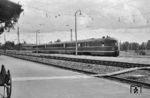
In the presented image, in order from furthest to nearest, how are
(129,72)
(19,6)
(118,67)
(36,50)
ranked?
(36,50), (118,67), (129,72), (19,6)

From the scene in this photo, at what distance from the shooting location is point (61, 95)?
391 inches

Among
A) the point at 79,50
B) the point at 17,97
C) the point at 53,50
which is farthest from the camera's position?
the point at 53,50

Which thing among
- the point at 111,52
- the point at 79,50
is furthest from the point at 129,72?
the point at 79,50

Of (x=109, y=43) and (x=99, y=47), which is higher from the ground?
(x=109, y=43)

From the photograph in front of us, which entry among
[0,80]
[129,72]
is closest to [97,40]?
[129,72]

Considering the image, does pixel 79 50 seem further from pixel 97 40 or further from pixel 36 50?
pixel 36 50

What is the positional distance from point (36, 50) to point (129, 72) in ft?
221

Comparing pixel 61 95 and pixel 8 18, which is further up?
pixel 8 18

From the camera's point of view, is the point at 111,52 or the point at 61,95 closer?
the point at 61,95

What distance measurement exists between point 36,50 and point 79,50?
3407 cm

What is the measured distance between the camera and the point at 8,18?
5.71 meters

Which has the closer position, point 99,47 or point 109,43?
point 109,43

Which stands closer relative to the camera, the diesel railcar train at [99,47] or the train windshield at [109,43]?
the train windshield at [109,43]

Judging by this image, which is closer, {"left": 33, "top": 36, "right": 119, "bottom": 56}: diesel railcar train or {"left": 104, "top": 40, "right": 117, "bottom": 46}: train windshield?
{"left": 104, "top": 40, "right": 117, "bottom": 46}: train windshield
